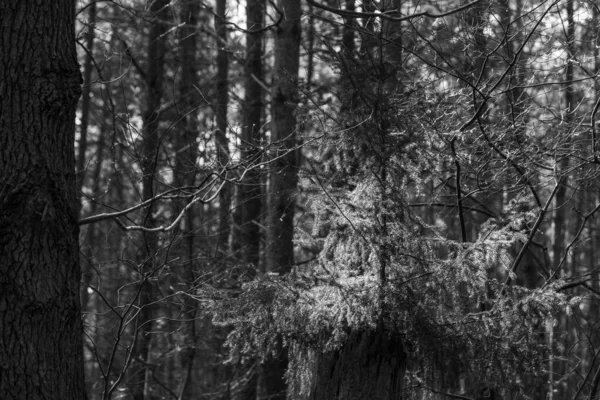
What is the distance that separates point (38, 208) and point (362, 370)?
2474 millimetres

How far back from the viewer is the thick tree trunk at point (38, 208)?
335cm

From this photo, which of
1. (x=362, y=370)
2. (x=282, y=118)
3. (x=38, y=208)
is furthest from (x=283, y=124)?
(x=38, y=208)

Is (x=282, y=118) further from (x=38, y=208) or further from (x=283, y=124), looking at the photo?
(x=38, y=208)

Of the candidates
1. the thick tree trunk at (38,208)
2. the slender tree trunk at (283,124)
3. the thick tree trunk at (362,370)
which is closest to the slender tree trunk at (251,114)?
the slender tree trunk at (283,124)

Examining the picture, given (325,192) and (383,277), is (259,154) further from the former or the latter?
(383,277)

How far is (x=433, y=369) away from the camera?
5.09 meters

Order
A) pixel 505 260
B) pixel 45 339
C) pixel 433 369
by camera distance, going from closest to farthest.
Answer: pixel 45 339 < pixel 505 260 < pixel 433 369

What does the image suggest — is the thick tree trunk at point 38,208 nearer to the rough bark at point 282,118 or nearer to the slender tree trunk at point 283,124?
the slender tree trunk at point 283,124

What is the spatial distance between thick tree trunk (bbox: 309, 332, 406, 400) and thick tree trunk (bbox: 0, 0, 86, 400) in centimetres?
191

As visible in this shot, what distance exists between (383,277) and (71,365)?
7.37ft

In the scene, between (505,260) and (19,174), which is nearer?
(19,174)

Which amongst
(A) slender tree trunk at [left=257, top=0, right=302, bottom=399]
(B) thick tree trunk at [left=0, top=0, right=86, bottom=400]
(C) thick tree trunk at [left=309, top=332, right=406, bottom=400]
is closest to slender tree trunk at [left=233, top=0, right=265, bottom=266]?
(A) slender tree trunk at [left=257, top=0, right=302, bottom=399]

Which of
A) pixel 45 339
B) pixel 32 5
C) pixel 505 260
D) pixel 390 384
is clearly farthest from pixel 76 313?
pixel 505 260

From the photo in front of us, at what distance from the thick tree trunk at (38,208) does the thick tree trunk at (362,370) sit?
6.28 feet
